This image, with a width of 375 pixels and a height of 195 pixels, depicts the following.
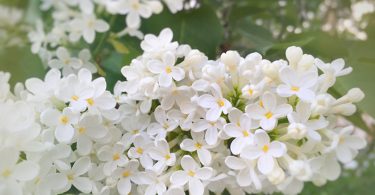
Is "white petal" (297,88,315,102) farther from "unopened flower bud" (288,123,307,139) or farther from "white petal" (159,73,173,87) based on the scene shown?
"white petal" (159,73,173,87)

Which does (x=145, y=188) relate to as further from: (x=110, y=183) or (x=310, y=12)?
(x=310, y=12)

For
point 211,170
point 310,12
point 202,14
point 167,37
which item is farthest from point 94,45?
point 310,12

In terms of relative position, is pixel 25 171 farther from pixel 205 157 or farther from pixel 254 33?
pixel 254 33

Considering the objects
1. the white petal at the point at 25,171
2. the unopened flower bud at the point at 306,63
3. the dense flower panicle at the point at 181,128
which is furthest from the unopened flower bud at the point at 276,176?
the white petal at the point at 25,171

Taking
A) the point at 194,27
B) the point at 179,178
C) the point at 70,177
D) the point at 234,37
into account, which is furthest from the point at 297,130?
the point at 234,37

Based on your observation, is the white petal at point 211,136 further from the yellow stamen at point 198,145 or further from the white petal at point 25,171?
the white petal at point 25,171

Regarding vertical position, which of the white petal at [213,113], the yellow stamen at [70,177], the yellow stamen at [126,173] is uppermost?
the white petal at [213,113]
